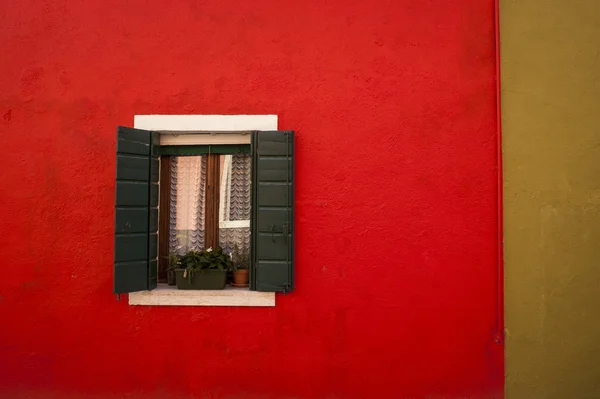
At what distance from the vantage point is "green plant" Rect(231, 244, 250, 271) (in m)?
3.85

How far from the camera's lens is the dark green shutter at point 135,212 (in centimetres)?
346

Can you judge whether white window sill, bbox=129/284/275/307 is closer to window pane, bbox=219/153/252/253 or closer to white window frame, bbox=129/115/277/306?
white window frame, bbox=129/115/277/306

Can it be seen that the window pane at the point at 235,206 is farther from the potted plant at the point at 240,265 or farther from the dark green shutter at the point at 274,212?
the dark green shutter at the point at 274,212

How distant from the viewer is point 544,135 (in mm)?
3621

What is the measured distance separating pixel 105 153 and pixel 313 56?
196 cm

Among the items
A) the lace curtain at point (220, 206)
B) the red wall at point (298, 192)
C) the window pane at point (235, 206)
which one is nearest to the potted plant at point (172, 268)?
the lace curtain at point (220, 206)

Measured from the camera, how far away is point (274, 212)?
11.7 ft

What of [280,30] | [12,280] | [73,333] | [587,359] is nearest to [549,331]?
[587,359]

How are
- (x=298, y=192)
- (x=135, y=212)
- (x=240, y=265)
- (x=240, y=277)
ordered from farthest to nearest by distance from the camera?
(x=240, y=265) < (x=240, y=277) < (x=298, y=192) < (x=135, y=212)

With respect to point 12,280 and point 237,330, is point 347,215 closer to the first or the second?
point 237,330

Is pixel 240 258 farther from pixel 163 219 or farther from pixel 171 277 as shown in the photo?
pixel 163 219

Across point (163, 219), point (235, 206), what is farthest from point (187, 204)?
point (235, 206)

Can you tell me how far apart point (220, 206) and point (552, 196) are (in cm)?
281

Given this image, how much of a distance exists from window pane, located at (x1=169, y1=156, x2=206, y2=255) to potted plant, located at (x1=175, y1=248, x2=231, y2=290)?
24cm
